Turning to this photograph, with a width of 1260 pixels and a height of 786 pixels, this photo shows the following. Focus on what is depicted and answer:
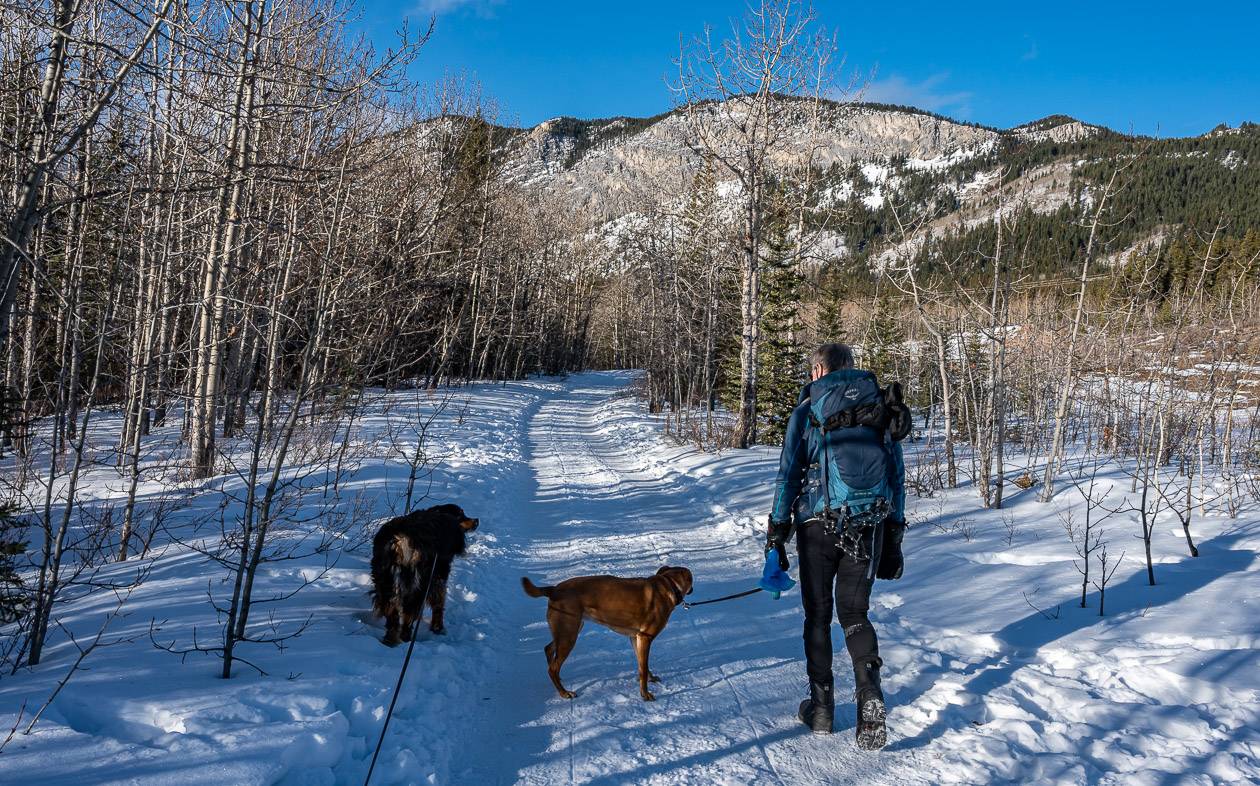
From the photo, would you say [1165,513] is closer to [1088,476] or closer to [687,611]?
[1088,476]

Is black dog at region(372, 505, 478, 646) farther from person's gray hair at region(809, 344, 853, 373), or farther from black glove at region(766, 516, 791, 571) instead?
person's gray hair at region(809, 344, 853, 373)

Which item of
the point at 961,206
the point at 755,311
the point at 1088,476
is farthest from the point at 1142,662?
the point at 755,311

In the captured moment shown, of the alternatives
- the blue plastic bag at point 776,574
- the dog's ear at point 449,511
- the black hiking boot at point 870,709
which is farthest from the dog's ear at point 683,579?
the dog's ear at point 449,511

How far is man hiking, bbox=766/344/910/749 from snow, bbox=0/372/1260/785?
39 centimetres

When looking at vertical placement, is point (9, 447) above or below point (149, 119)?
below

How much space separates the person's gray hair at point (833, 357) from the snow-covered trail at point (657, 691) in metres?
2.15

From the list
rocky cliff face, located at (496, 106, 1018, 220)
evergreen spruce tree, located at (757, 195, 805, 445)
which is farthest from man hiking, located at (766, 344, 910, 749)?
evergreen spruce tree, located at (757, 195, 805, 445)

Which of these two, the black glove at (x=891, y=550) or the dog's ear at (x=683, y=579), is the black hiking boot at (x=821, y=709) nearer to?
the black glove at (x=891, y=550)

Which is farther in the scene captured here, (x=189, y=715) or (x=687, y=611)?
(x=687, y=611)

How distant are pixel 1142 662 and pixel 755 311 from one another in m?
11.5

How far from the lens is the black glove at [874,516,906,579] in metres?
3.89

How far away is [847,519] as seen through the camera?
3760 mm

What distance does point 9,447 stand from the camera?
36.0ft

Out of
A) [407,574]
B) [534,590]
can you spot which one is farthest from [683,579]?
[407,574]
